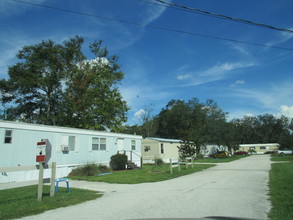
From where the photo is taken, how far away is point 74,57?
31906 mm

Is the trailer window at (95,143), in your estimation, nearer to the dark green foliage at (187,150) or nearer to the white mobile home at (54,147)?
the white mobile home at (54,147)

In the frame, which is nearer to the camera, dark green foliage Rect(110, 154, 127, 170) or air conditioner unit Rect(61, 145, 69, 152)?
air conditioner unit Rect(61, 145, 69, 152)

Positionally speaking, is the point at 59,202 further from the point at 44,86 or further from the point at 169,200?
the point at 44,86

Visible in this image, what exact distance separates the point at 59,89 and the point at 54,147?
16.2 metres

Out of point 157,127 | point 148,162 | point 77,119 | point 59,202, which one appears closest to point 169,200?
point 59,202

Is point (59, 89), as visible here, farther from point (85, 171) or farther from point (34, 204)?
point (34, 204)

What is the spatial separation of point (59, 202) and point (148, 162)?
2261 centimetres

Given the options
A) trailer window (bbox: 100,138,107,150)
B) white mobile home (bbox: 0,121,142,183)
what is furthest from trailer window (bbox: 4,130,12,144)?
trailer window (bbox: 100,138,107,150)

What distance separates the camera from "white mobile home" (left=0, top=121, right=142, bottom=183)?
12.8 meters

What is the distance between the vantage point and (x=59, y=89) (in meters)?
30.0

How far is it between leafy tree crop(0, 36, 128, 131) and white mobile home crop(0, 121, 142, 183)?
1019cm

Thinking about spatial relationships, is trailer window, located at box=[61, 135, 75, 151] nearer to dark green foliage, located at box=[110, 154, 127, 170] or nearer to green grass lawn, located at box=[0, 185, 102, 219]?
dark green foliage, located at box=[110, 154, 127, 170]

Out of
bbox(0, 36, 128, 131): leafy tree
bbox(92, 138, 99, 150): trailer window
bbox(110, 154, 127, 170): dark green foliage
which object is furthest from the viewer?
bbox(0, 36, 128, 131): leafy tree

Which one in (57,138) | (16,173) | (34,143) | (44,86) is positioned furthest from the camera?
(44,86)
